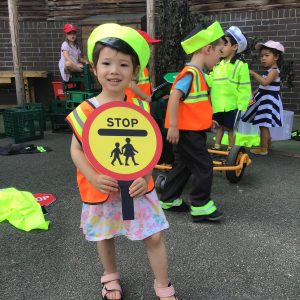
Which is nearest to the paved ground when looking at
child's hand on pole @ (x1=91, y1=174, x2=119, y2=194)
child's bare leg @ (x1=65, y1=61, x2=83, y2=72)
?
child's hand on pole @ (x1=91, y1=174, x2=119, y2=194)

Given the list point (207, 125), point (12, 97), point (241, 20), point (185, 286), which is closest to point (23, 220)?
point (185, 286)

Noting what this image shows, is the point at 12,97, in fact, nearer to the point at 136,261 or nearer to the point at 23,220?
the point at 23,220

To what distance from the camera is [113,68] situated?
1.71m

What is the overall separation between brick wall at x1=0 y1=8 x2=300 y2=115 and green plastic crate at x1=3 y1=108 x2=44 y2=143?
302cm

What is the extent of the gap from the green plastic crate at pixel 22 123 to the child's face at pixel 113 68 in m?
4.59

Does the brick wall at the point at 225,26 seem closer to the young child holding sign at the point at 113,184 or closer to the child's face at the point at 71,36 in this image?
the child's face at the point at 71,36

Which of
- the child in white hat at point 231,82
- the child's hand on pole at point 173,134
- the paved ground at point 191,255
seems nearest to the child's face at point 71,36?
the child in white hat at point 231,82

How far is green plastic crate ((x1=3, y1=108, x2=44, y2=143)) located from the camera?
19.6ft

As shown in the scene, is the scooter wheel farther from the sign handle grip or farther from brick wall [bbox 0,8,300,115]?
brick wall [bbox 0,8,300,115]

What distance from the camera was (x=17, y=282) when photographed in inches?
90.3

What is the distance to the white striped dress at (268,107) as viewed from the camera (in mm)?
5202

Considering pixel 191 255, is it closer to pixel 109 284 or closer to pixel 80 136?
pixel 109 284

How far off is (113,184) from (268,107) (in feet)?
13.1

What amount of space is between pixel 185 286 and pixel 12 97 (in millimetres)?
8090
